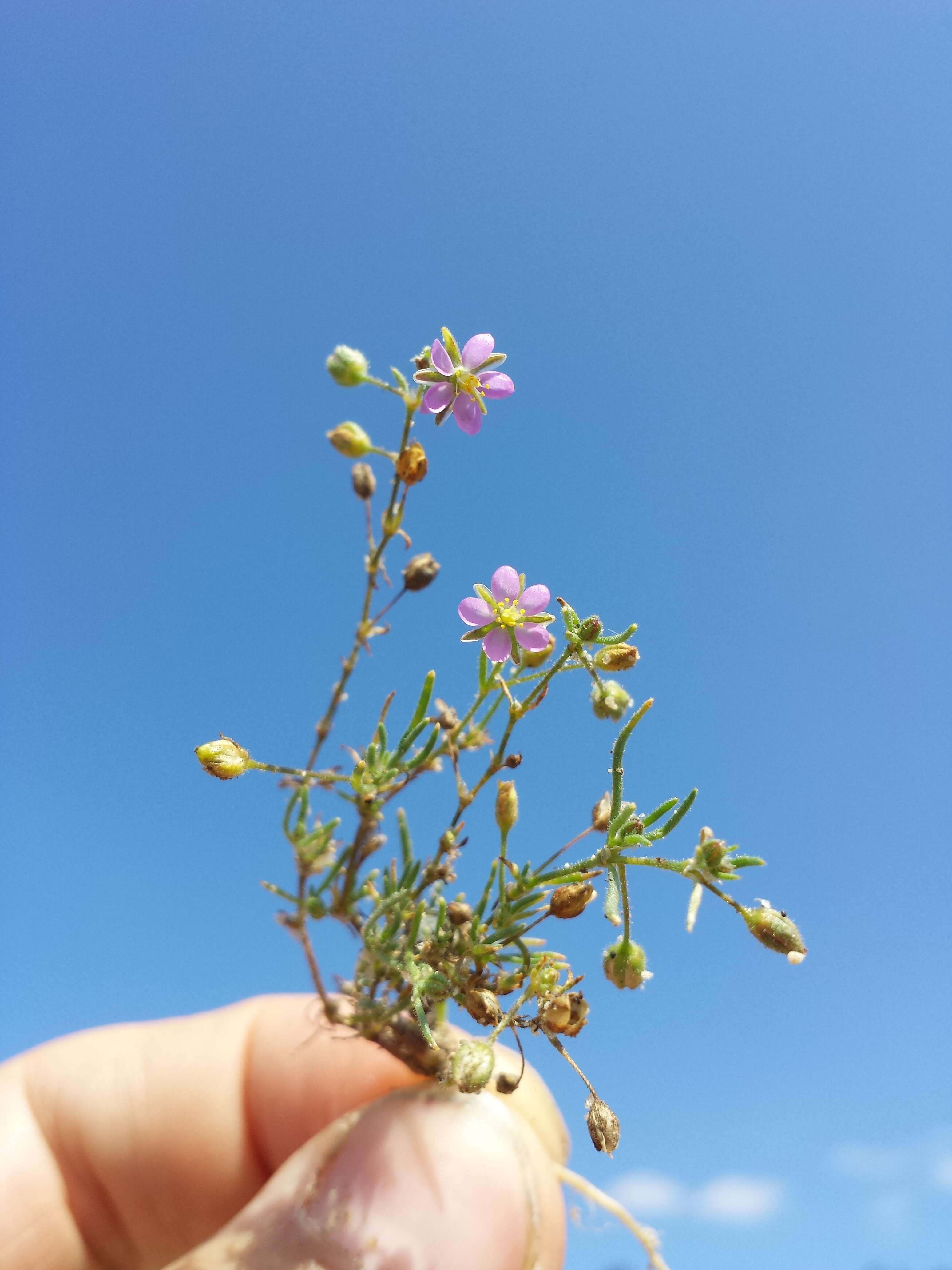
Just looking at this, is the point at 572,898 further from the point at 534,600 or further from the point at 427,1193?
the point at 427,1193

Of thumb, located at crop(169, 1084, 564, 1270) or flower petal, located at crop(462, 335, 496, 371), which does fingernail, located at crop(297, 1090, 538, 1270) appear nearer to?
thumb, located at crop(169, 1084, 564, 1270)

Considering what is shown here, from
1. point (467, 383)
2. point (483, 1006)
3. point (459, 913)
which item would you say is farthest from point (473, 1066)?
point (467, 383)

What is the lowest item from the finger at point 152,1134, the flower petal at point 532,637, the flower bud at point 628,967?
the finger at point 152,1134

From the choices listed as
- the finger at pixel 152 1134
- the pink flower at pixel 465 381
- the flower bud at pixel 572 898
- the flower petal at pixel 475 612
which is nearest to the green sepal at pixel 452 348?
the pink flower at pixel 465 381

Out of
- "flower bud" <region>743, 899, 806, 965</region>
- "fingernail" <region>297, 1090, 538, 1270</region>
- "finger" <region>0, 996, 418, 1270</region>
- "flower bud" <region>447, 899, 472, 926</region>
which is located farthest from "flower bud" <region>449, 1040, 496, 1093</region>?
"finger" <region>0, 996, 418, 1270</region>

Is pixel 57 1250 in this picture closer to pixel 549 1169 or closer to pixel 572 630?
pixel 549 1169

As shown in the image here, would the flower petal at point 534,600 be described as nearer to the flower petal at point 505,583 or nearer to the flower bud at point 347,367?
the flower petal at point 505,583
